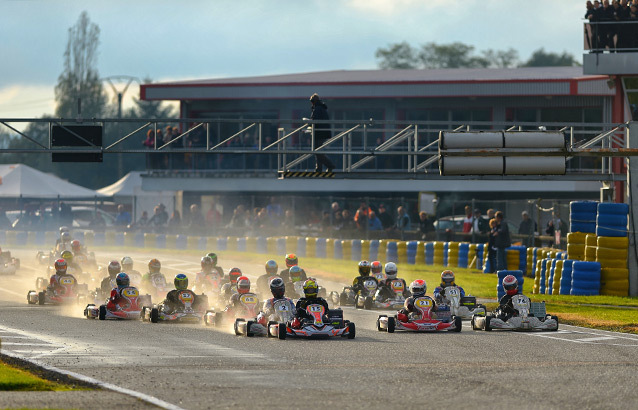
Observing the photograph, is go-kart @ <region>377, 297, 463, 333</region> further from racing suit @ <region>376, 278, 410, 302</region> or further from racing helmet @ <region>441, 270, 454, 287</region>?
racing suit @ <region>376, 278, 410, 302</region>

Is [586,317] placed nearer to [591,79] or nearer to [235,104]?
[591,79]

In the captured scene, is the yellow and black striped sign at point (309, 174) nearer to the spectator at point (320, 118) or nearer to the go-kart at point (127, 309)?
the spectator at point (320, 118)

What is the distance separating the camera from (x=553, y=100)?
176 feet

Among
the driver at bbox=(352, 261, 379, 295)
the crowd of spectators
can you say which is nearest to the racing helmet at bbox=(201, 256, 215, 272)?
the driver at bbox=(352, 261, 379, 295)

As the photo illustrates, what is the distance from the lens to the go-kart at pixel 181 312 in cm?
2348

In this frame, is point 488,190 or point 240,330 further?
point 488,190

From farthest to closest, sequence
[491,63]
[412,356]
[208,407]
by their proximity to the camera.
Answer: [491,63] → [412,356] → [208,407]

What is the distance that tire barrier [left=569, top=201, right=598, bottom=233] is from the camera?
1209 inches

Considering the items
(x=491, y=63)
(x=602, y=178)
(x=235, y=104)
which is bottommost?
(x=602, y=178)

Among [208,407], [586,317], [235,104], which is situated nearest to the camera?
[208,407]

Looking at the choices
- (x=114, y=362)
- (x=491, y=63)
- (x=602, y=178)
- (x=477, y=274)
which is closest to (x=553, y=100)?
(x=477, y=274)

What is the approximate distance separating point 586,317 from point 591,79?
28.4 metres

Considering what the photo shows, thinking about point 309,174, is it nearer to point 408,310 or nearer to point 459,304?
point 459,304

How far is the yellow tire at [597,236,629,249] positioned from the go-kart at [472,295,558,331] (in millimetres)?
7745
